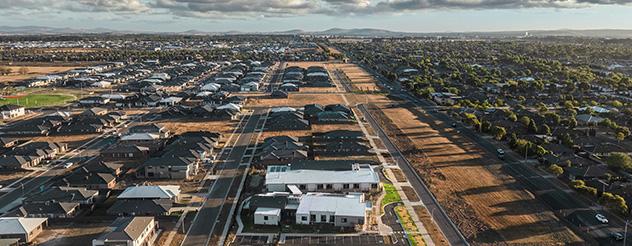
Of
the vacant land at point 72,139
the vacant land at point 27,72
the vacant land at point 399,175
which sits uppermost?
the vacant land at point 27,72

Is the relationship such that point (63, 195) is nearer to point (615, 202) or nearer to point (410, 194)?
point (410, 194)

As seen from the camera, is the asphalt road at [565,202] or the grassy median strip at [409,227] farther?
the asphalt road at [565,202]

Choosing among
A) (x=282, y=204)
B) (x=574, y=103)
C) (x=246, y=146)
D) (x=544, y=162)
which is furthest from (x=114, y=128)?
(x=574, y=103)

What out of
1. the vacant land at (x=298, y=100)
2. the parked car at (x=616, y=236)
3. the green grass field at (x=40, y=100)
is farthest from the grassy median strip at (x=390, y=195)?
the green grass field at (x=40, y=100)

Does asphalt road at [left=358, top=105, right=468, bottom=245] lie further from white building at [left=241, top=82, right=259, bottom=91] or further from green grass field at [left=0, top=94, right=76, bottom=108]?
green grass field at [left=0, top=94, right=76, bottom=108]

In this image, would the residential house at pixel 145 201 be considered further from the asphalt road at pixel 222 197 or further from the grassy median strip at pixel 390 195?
the grassy median strip at pixel 390 195

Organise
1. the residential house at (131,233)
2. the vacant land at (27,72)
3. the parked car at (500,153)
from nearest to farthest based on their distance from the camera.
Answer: the residential house at (131,233) < the parked car at (500,153) < the vacant land at (27,72)
